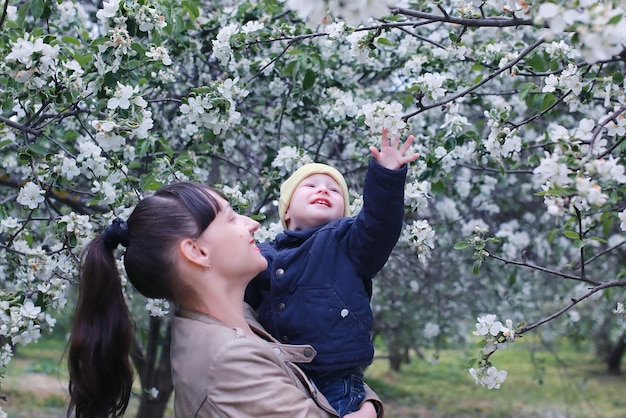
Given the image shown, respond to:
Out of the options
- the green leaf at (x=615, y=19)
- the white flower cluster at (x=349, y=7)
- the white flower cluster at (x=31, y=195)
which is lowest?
the white flower cluster at (x=31, y=195)

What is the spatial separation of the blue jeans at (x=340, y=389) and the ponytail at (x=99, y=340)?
19.5 inches

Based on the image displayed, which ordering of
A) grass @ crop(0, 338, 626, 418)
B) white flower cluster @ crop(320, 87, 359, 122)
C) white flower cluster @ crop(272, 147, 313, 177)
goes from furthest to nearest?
grass @ crop(0, 338, 626, 418) → white flower cluster @ crop(320, 87, 359, 122) → white flower cluster @ crop(272, 147, 313, 177)

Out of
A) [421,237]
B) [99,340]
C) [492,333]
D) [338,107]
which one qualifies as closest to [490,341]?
[492,333]

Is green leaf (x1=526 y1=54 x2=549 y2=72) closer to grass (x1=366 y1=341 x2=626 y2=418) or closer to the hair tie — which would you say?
the hair tie

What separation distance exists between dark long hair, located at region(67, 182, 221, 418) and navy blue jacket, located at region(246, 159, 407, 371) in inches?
12.2

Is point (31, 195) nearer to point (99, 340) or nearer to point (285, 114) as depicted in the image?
point (99, 340)

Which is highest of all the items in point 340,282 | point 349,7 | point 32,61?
point 349,7

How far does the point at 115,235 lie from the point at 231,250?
1.00 feet

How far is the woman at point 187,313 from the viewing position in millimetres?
1757

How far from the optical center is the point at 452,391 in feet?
33.6

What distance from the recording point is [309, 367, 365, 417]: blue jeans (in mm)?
2037

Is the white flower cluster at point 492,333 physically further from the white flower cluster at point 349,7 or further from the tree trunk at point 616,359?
the tree trunk at point 616,359

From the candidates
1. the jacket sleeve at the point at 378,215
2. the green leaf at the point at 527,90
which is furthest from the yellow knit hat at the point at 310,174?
the green leaf at the point at 527,90

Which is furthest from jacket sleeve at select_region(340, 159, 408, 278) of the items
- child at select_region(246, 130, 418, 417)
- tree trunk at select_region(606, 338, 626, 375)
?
tree trunk at select_region(606, 338, 626, 375)
